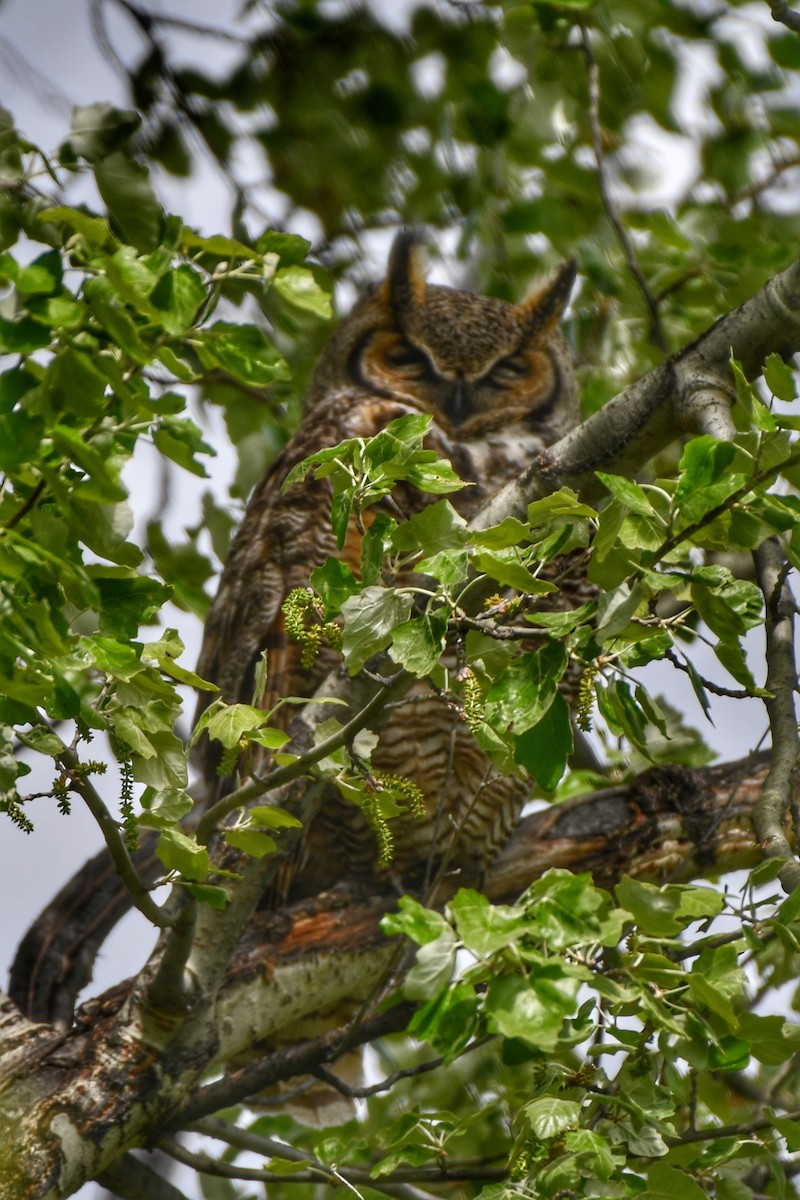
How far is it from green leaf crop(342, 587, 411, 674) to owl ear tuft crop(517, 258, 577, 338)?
2.41 m

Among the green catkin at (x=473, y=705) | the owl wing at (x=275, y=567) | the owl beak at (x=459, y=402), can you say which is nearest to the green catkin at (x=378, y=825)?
the green catkin at (x=473, y=705)

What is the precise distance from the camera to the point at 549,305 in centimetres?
347

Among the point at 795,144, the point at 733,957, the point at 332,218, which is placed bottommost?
the point at 733,957

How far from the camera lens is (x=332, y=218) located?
281 cm

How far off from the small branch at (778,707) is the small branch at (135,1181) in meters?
1.25

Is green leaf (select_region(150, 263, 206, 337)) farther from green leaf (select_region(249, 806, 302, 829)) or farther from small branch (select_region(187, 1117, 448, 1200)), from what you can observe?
small branch (select_region(187, 1117, 448, 1200))

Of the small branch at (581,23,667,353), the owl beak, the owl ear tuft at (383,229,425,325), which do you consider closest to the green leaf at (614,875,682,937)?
the small branch at (581,23,667,353)

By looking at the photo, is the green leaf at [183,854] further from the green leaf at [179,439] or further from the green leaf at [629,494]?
the green leaf at [629,494]

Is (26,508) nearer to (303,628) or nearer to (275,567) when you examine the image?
(303,628)

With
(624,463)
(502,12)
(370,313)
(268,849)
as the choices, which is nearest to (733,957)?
(268,849)

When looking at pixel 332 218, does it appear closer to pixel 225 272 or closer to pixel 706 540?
pixel 225 272

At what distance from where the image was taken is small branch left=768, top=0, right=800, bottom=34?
56.6 inches

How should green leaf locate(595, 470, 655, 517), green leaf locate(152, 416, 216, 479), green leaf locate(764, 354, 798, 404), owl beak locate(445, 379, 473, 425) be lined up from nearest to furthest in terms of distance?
green leaf locate(595, 470, 655, 517), green leaf locate(764, 354, 798, 404), green leaf locate(152, 416, 216, 479), owl beak locate(445, 379, 473, 425)

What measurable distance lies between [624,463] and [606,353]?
1565mm
